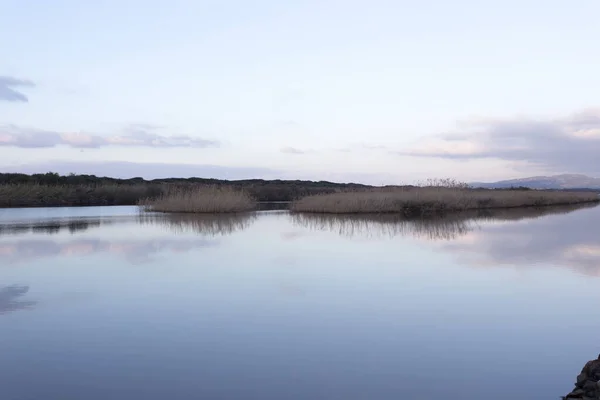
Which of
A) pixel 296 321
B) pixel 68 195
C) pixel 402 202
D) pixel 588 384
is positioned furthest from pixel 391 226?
pixel 68 195

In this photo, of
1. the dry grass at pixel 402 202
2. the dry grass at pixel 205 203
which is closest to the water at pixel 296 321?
the dry grass at pixel 402 202

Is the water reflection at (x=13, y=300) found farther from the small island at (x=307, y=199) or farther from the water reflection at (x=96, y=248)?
the small island at (x=307, y=199)

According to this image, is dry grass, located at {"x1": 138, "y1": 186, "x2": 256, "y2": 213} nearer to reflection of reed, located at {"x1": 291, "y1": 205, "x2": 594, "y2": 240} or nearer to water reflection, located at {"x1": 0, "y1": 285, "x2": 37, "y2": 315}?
reflection of reed, located at {"x1": 291, "y1": 205, "x2": 594, "y2": 240}

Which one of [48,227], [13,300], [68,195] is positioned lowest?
[13,300]

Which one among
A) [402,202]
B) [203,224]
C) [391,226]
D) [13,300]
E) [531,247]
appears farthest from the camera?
[402,202]

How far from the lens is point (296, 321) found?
4.02 meters

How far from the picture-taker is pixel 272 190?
96.7ft

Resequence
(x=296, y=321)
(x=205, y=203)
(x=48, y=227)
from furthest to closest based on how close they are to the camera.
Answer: (x=205, y=203) → (x=48, y=227) → (x=296, y=321)

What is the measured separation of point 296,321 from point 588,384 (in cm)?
201

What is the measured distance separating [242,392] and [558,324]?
8.05 feet

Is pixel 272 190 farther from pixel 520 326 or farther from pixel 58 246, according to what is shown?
pixel 520 326

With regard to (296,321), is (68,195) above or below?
above

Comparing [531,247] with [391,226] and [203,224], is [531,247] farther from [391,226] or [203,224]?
[203,224]

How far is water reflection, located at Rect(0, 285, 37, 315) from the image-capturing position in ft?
14.5
